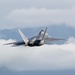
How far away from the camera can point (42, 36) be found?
597 ft

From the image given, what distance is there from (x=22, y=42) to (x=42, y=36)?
7.87m

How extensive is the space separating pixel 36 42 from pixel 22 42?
502 centimetres

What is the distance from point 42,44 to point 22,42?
6.99 m

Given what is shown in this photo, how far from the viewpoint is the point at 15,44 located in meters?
175

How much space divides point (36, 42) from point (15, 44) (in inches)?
258

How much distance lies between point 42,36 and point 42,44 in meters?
7.67

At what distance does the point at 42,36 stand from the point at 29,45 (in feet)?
28.8

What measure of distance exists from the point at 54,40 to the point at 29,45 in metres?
8.64

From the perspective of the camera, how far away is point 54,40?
17800cm

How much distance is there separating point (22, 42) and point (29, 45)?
386 centimetres

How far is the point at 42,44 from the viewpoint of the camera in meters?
175

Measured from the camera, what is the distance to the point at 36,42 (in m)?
175

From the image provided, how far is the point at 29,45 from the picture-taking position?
175 m

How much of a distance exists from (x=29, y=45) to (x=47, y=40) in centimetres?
732
